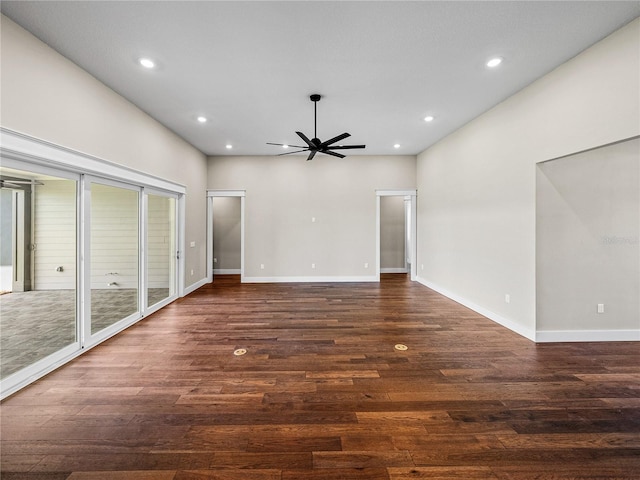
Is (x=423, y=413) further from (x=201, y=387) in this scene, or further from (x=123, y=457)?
(x=123, y=457)

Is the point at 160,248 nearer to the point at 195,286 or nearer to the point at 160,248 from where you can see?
the point at 160,248

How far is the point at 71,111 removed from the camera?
283cm

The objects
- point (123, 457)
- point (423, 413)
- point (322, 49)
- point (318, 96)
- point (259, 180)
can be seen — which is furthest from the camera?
point (259, 180)

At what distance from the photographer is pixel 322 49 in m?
2.67

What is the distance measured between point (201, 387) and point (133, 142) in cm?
354

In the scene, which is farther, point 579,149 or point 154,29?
point 579,149

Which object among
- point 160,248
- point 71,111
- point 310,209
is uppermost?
point 71,111

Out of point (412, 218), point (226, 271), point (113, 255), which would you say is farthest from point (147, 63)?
point (412, 218)

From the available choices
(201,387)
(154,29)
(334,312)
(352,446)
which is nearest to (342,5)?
(154,29)

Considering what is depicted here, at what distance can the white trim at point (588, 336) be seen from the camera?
10.7ft

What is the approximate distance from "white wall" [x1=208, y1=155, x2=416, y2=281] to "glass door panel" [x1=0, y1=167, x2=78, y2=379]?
397cm

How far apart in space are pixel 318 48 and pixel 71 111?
2.71 meters

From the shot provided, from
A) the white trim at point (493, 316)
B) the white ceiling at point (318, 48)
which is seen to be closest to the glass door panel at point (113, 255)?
the white ceiling at point (318, 48)

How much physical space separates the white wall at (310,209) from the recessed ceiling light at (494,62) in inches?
156
